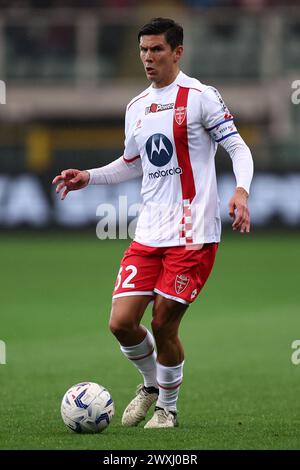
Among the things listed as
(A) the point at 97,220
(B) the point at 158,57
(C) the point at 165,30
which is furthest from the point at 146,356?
(A) the point at 97,220

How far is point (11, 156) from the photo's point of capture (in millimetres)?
23516

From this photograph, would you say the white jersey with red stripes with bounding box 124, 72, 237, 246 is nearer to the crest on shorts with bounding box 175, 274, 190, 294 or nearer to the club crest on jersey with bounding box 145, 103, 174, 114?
the club crest on jersey with bounding box 145, 103, 174, 114

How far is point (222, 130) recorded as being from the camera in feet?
23.9

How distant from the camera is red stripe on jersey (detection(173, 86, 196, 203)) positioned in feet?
23.9

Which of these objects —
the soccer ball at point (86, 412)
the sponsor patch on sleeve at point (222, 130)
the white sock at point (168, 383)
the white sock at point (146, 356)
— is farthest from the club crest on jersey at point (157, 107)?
the soccer ball at point (86, 412)

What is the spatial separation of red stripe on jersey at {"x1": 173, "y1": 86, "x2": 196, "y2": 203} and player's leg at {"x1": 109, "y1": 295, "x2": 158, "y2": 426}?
761 millimetres

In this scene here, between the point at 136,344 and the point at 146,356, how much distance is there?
18 cm

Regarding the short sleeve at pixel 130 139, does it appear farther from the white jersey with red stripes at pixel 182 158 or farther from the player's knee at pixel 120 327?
the player's knee at pixel 120 327

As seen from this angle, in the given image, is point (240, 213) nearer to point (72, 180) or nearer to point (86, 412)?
point (72, 180)

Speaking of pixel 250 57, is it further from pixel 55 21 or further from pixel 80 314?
pixel 80 314

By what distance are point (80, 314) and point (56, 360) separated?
334 cm

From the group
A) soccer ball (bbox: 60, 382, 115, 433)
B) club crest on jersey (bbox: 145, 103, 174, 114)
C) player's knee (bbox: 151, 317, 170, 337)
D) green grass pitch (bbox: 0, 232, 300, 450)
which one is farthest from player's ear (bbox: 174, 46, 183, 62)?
green grass pitch (bbox: 0, 232, 300, 450)

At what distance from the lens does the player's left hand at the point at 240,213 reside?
6.70 meters
